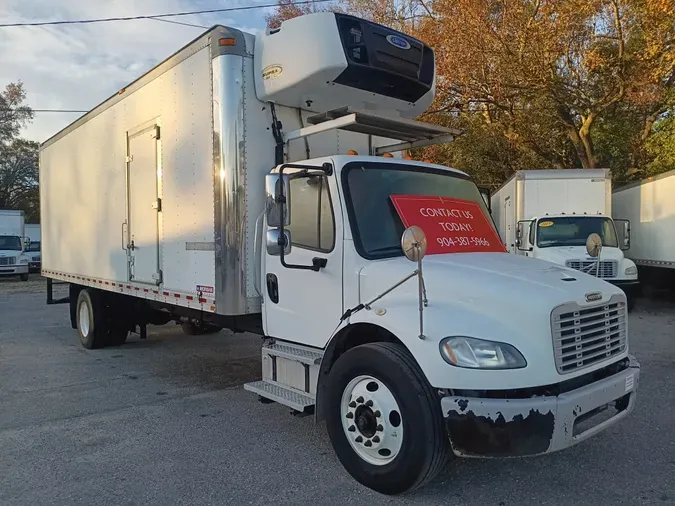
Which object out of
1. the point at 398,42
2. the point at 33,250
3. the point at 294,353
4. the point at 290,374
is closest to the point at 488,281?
the point at 294,353

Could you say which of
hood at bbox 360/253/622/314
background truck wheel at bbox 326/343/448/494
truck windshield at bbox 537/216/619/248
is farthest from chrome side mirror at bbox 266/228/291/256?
truck windshield at bbox 537/216/619/248

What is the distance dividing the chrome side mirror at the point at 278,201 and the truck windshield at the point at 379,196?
452mm

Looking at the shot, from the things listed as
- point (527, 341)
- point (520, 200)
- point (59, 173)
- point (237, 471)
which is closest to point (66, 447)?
point (237, 471)

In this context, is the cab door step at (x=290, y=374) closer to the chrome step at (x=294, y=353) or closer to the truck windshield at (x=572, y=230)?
the chrome step at (x=294, y=353)

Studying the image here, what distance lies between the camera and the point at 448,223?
4.72 meters

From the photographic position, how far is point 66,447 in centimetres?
488

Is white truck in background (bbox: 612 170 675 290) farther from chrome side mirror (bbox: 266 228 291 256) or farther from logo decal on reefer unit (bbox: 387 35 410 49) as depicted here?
chrome side mirror (bbox: 266 228 291 256)

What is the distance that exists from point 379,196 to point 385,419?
1707 millimetres

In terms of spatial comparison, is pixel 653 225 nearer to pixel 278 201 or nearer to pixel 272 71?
pixel 272 71

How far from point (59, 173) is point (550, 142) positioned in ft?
54.2

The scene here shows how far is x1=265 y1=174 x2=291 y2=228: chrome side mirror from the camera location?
171 inches

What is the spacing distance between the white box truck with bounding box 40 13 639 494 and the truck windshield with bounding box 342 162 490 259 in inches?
0.5

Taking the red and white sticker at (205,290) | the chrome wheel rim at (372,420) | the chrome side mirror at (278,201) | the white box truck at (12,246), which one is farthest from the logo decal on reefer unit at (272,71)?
the white box truck at (12,246)

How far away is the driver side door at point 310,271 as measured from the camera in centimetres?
447
